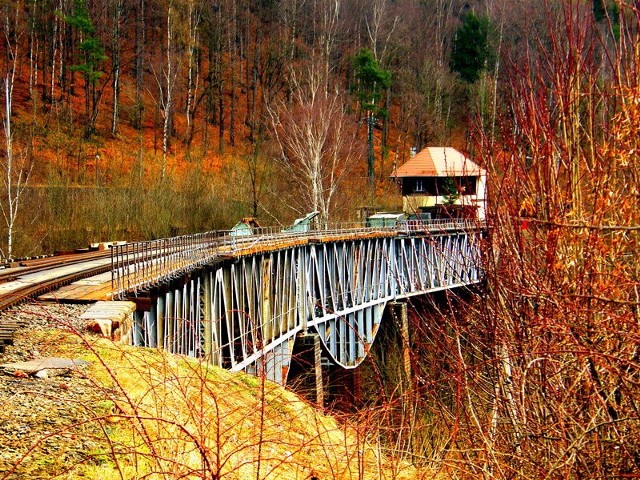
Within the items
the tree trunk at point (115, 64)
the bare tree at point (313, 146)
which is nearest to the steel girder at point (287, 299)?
the bare tree at point (313, 146)

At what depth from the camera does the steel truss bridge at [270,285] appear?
46.3ft

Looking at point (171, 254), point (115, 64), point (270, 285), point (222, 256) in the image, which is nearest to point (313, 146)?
point (270, 285)

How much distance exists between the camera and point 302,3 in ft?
257

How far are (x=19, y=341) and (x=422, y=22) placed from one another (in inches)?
3559

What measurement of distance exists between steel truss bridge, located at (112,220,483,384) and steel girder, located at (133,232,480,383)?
37 millimetres

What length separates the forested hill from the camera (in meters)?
38.0

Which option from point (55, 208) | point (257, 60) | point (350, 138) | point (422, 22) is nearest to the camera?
point (55, 208)

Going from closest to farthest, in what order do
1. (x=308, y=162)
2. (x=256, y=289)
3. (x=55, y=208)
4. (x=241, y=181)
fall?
(x=256, y=289)
(x=55, y=208)
(x=308, y=162)
(x=241, y=181)

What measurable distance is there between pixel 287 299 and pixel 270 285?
2.28m

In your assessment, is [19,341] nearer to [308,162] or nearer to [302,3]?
[308,162]

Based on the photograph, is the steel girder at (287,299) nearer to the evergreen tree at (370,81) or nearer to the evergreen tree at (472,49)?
the evergreen tree at (370,81)

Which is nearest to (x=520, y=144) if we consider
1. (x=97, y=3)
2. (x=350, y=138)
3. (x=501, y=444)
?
(x=501, y=444)

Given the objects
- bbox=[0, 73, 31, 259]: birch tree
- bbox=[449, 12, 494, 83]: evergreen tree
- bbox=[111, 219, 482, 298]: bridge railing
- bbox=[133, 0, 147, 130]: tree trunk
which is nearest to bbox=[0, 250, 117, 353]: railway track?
bbox=[111, 219, 482, 298]: bridge railing

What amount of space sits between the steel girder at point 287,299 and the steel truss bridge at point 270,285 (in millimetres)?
37
